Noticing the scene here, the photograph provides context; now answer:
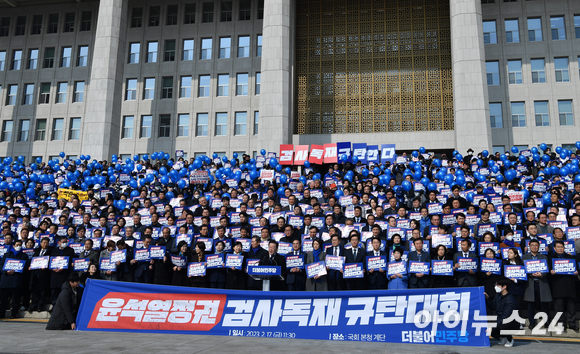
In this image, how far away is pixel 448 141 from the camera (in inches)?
1305

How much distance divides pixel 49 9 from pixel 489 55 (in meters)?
37.3

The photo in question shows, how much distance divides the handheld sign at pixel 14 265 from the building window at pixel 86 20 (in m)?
Answer: 34.4

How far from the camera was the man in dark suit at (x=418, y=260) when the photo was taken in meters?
10.0

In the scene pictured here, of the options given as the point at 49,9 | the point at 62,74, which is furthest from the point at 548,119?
the point at 49,9

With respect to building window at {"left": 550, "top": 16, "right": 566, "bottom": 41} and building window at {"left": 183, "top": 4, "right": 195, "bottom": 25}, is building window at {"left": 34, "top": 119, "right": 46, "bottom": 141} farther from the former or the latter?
building window at {"left": 550, "top": 16, "right": 566, "bottom": 41}

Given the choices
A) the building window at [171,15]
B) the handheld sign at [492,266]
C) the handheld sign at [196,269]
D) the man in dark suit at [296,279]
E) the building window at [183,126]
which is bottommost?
the man in dark suit at [296,279]

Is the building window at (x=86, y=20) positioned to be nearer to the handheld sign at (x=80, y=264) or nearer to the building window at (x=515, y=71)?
the building window at (x=515, y=71)

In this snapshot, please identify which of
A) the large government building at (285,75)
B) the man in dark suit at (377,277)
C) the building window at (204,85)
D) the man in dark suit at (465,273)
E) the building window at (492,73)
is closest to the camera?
the man in dark suit at (465,273)

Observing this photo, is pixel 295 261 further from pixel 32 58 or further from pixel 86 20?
pixel 32 58

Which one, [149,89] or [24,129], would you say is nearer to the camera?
[149,89]

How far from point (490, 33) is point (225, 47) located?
814 inches

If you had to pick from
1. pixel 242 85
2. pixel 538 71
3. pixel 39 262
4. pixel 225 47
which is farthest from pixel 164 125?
pixel 538 71

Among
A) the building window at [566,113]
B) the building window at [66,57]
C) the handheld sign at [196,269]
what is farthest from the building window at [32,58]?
the building window at [566,113]

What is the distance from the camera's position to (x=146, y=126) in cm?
3875
